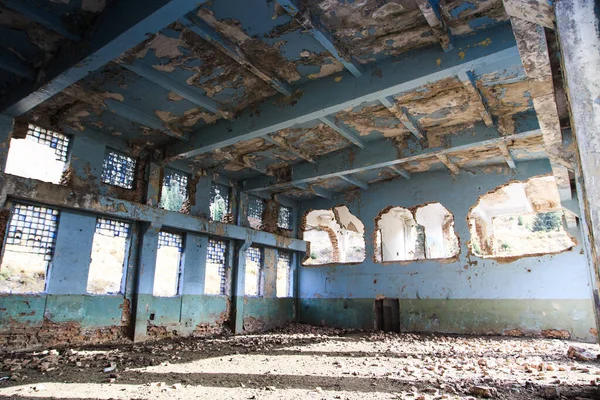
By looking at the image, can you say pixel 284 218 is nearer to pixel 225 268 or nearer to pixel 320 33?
pixel 225 268

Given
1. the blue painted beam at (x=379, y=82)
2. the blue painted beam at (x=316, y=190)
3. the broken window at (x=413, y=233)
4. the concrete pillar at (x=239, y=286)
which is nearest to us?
the blue painted beam at (x=379, y=82)

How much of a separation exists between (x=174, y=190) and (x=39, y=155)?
9.36ft

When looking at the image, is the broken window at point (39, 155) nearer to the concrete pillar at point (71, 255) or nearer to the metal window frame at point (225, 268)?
the concrete pillar at point (71, 255)

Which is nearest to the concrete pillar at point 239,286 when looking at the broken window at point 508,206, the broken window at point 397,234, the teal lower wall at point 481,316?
the teal lower wall at point 481,316

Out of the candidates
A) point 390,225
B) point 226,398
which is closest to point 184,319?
A: point 226,398

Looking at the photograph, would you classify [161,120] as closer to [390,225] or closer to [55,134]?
[55,134]

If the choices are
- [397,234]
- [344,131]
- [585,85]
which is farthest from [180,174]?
[585,85]

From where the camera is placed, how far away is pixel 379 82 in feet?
18.6

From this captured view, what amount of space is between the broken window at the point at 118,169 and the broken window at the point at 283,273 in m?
5.15

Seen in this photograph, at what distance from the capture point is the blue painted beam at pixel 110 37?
386 centimetres

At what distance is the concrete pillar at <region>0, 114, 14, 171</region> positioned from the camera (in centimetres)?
616

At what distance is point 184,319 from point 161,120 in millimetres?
4462

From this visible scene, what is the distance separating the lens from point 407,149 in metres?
8.28

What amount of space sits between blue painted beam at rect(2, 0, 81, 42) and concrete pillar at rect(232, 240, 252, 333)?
6.53 meters
